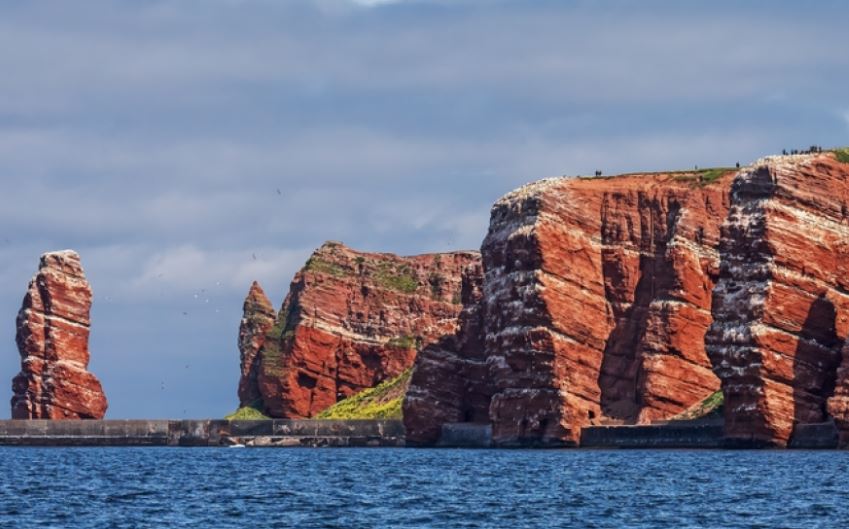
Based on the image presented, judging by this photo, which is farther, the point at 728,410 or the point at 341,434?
the point at 341,434

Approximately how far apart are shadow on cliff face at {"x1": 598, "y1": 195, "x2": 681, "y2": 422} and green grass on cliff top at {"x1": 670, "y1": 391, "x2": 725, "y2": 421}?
585cm

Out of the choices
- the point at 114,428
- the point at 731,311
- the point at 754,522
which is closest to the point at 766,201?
the point at 731,311

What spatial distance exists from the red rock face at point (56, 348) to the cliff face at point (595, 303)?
4300 centimetres

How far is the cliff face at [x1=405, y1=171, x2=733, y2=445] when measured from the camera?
148625mm

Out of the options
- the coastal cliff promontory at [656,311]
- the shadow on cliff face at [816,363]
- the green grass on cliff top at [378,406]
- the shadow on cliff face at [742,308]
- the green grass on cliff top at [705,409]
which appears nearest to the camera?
the shadow on cliff face at [742,308]

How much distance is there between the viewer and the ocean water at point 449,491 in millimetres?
75812

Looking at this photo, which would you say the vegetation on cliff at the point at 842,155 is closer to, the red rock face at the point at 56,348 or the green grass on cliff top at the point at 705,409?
the green grass on cliff top at the point at 705,409

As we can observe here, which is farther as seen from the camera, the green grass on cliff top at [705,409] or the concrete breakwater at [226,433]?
the concrete breakwater at [226,433]

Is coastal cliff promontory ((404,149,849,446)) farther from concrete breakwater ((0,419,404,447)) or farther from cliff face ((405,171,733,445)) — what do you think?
concrete breakwater ((0,419,404,447))

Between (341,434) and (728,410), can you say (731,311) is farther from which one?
(341,434)

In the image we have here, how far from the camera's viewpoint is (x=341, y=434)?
174 meters

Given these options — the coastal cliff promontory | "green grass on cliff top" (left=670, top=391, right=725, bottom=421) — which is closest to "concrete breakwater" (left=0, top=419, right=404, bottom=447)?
the coastal cliff promontory

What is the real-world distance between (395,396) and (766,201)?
69.8m

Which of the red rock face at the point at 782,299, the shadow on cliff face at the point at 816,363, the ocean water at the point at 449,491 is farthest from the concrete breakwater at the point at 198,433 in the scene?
the shadow on cliff face at the point at 816,363
